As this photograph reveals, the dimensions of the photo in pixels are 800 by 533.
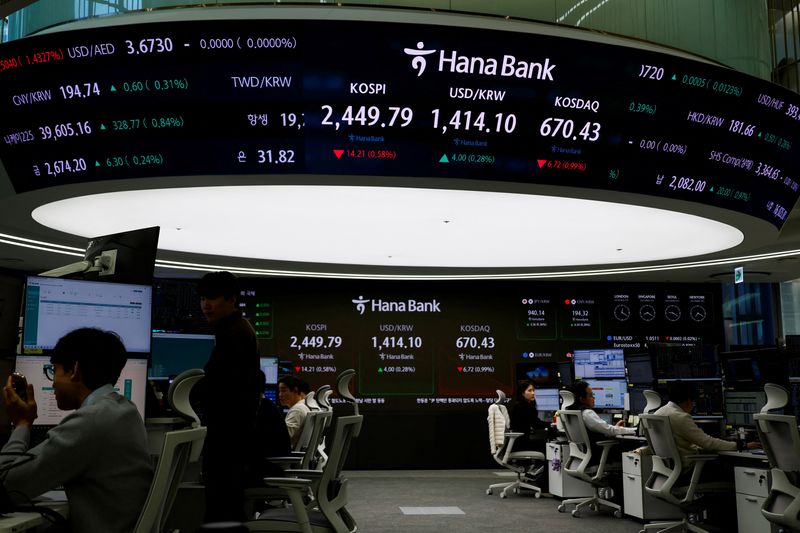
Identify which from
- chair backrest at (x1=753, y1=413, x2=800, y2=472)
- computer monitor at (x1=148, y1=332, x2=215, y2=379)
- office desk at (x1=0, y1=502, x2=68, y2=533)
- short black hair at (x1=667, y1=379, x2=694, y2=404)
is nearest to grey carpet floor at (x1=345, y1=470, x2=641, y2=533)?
short black hair at (x1=667, y1=379, x2=694, y2=404)

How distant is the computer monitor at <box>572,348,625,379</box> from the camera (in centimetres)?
853

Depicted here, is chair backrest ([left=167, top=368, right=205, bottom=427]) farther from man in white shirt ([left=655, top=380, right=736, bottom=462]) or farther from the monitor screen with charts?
the monitor screen with charts

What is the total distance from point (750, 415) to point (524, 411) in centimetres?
335

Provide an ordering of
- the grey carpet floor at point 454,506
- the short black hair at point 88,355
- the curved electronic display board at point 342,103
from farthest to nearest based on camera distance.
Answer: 1. the grey carpet floor at point 454,506
2. the curved electronic display board at point 342,103
3. the short black hair at point 88,355

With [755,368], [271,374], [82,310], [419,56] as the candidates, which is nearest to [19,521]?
[82,310]

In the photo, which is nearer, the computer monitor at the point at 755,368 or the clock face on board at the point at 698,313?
the computer monitor at the point at 755,368

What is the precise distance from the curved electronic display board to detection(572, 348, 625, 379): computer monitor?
2996mm

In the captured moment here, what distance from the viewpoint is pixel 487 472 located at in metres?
10.8

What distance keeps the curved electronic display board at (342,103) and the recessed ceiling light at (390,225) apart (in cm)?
78

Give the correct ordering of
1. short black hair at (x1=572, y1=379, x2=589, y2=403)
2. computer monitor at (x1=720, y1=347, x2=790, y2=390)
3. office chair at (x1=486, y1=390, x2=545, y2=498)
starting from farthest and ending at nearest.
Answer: office chair at (x1=486, y1=390, x2=545, y2=498) < short black hair at (x1=572, y1=379, x2=589, y2=403) < computer monitor at (x1=720, y1=347, x2=790, y2=390)

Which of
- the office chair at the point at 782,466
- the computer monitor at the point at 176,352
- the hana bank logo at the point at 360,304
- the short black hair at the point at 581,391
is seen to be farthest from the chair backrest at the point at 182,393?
the hana bank logo at the point at 360,304

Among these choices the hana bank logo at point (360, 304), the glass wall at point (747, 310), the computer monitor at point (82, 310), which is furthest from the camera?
the glass wall at point (747, 310)

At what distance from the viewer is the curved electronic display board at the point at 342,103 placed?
5266mm

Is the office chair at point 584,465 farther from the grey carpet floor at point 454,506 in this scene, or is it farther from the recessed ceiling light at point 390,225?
the recessed ceiling light at point 390,225
